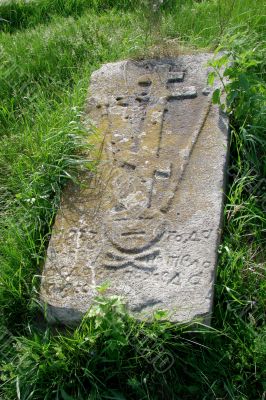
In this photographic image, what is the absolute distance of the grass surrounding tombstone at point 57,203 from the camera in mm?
2562

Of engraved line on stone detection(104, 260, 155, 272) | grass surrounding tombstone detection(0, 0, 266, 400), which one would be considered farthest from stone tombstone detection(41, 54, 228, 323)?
grass surrounding tombstone detection(0, 0, 266, 400)

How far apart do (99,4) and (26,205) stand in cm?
238

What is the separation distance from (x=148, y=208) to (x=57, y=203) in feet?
1.69

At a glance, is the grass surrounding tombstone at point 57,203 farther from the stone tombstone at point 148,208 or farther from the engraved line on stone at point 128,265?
the engraved line on stone at point 128,265

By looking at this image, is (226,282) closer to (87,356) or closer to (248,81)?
(87,356)

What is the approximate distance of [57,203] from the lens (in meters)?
3.15

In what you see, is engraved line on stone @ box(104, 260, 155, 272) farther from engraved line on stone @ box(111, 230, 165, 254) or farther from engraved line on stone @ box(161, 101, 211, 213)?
engraved line on stone @ box(161, 101, 211, 213)

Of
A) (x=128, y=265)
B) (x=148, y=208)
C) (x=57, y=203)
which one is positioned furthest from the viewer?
(x=57, y=203)

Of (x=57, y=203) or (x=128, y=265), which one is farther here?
(x=57, y=203)

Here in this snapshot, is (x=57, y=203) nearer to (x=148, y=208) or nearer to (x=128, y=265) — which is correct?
(x=148, y=208)

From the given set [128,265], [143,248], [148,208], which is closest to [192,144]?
[148,208]

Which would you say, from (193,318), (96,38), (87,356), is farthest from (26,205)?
(96,38)

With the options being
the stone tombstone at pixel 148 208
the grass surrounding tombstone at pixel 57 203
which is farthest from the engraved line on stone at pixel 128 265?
the grass surrounding tombstone at pixel 57 203

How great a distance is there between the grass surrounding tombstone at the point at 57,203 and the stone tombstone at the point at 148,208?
0.12 meters
